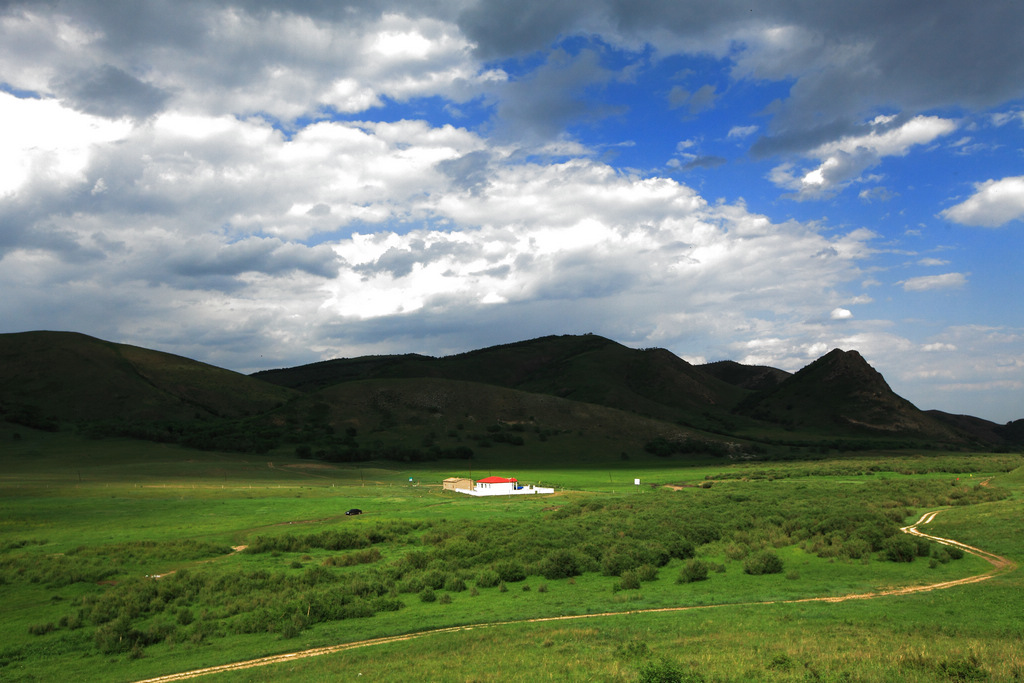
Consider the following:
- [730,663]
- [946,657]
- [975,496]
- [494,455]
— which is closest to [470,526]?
[730,663]

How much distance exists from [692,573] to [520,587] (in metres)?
8.27

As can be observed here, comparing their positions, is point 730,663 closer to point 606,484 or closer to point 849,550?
point 849,550

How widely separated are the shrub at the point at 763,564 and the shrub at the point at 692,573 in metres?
2.09

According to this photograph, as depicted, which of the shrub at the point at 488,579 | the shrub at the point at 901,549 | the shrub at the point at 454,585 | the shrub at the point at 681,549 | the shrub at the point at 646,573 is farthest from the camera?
the shrub at the point at 681,549

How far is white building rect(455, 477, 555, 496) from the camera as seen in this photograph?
7475cm

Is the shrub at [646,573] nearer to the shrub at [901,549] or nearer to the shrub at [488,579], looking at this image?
the shrub at [488,579]

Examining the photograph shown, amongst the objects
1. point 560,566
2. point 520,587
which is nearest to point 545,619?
point 520,587

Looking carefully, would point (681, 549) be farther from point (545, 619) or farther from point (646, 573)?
point (545, 619)

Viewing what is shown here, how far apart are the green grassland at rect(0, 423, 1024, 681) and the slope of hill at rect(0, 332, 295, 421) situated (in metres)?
106

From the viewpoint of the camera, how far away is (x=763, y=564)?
29656mm

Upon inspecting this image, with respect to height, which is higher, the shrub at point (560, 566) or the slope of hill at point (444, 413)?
the slope of hill at point (444, 413)

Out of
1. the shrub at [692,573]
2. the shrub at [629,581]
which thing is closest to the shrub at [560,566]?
the shrub at [629,581]

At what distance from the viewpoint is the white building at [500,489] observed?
245 ft

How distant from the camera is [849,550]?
30.8m
